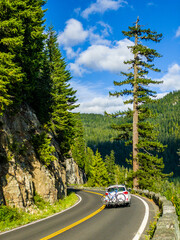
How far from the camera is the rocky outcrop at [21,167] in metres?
12.6

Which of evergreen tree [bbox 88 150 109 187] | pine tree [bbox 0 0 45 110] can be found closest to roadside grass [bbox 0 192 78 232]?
pine tree [bbox 0 0 45 110]

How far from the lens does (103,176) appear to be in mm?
47656

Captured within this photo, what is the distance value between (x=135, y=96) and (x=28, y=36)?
11088mm

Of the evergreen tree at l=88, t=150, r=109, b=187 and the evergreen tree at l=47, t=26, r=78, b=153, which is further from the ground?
the evergreen tree at l=47, t=26, r=78, b=153

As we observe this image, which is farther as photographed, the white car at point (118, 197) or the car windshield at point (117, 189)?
the car windshield at point (117, 189)

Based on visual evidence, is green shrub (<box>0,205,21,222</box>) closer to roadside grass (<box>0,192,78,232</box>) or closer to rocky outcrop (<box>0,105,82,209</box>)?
roadside grass (<box>0,192,78,232</box>)

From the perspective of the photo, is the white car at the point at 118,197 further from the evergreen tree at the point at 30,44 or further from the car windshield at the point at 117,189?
the evergreen tree at the point at 30,44

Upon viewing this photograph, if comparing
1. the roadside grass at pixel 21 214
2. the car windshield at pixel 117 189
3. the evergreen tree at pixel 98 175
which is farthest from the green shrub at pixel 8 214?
the evergreen tree at pixel 98 175

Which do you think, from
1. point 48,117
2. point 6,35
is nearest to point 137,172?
point 48,117

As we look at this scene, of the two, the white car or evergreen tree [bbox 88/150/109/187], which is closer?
the white car

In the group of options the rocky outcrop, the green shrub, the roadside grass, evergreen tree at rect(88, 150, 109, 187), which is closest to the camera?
the roadside grass

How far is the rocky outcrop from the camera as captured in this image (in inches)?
495

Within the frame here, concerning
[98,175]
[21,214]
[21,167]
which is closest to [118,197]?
[21,214]

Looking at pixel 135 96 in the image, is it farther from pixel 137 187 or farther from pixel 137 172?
pixel 137 187
